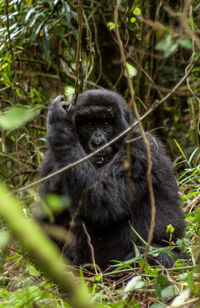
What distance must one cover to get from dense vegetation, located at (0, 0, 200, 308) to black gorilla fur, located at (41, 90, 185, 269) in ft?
0.63

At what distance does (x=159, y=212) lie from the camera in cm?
368

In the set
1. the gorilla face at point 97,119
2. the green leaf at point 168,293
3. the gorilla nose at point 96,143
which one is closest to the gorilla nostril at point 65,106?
the gorilla face at point 97,119

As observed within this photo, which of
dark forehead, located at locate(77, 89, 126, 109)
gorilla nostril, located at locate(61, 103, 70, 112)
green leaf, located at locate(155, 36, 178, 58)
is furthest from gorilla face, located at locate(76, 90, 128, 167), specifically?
green leaf, located at locate(155, 36, 178, 58)

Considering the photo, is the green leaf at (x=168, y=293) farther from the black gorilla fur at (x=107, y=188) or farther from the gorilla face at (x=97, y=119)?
the gorilla face at (x=97, y=119)

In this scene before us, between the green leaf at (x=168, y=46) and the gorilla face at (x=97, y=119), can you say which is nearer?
the green leaf at (x=168, y=46)

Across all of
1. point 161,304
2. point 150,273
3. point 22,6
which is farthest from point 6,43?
point 161,304

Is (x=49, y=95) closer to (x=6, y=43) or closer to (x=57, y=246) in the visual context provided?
(x=6, y=43)

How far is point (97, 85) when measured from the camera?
535cm

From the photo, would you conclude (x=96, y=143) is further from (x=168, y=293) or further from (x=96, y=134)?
(x=168, y=293)

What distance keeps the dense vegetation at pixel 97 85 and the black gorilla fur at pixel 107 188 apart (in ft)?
0.63

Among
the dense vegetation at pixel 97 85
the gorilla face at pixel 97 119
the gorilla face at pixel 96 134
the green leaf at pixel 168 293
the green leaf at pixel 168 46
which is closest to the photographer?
the green leaf at pixel 168 46

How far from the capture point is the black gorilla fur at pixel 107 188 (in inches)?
134

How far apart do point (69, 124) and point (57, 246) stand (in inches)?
45.8

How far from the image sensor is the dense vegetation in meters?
2.58
